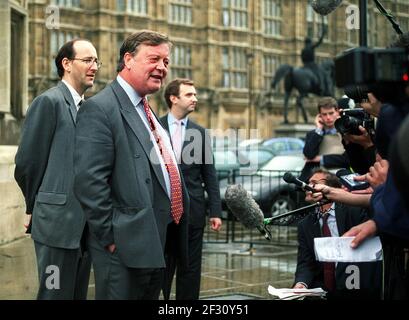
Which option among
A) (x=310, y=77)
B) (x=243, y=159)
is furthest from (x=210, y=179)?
(x=310, y=77)

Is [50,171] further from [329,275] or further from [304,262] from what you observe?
[329,275]

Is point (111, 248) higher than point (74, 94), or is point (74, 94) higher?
point (74, 94)

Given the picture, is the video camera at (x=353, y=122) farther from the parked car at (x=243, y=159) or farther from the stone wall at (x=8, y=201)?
the parked car at (x=243, y=159)

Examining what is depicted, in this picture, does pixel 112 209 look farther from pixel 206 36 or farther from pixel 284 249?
pixel 206 36

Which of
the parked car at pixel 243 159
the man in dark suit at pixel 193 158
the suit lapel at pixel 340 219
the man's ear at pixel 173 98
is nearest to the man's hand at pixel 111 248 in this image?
the suit lapel at pixel 340 219

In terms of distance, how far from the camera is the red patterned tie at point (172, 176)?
4.04 metres

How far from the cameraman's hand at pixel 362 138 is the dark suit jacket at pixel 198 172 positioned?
6.71 feet

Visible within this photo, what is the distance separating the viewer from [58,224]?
4.62 m

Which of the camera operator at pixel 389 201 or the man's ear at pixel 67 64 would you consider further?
the man's ear at pixel 67 64

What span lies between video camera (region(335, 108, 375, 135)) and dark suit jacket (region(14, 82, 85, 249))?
172cm

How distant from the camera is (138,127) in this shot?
3.96 meters

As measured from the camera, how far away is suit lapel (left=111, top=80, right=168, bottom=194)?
3.92 meters

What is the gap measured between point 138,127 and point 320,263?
1.88 meters

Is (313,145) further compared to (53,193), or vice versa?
(313,145)
